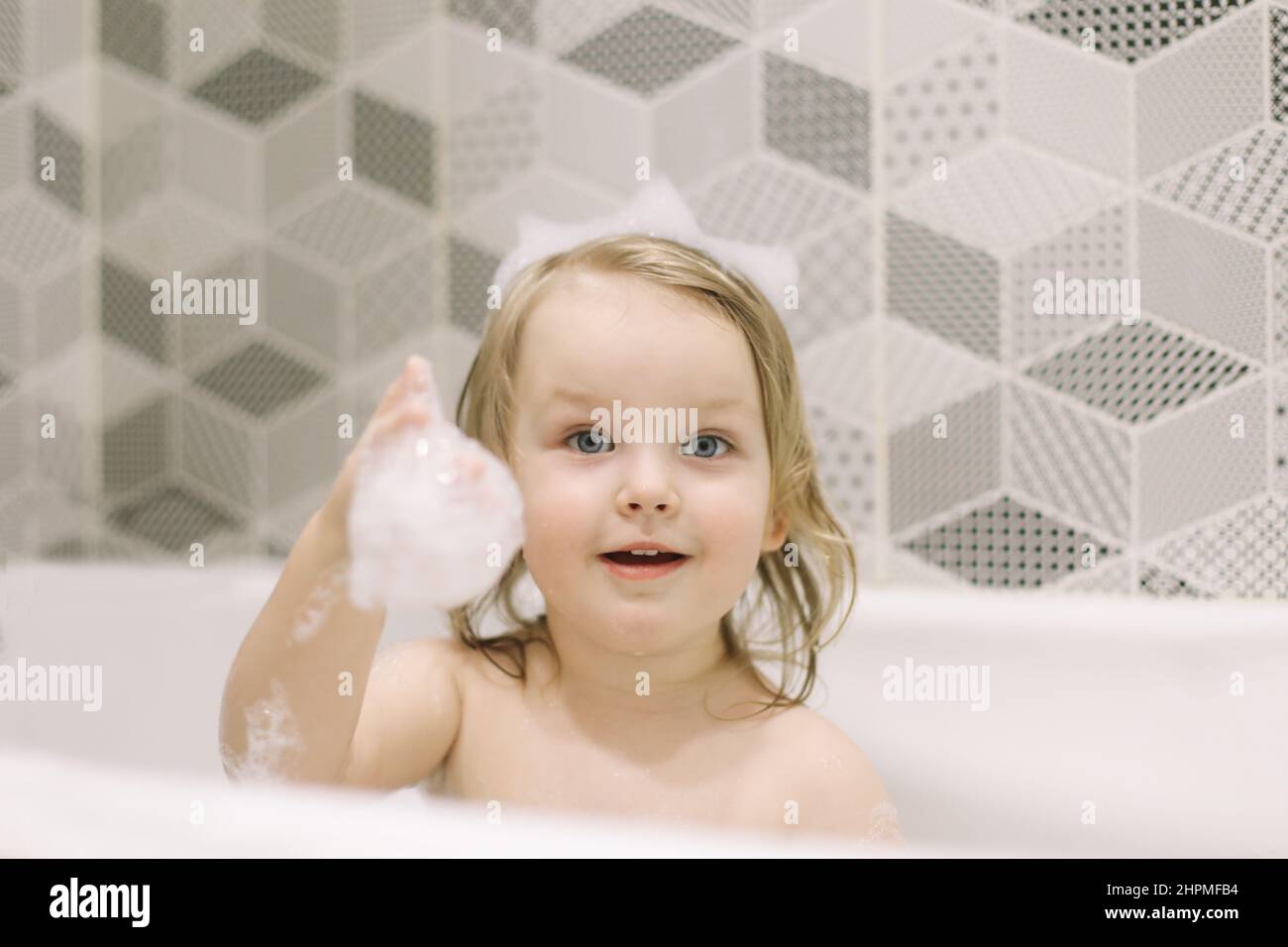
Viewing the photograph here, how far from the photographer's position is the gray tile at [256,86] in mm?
1275

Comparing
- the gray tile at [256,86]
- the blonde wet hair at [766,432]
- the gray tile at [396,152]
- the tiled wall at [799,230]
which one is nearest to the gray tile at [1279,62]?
the tiled wall at [799,230]

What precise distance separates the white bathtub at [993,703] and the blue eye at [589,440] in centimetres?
19

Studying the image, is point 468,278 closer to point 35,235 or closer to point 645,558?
point 35,235

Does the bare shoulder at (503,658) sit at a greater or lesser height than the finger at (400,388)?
lesser

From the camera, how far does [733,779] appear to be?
0.85m

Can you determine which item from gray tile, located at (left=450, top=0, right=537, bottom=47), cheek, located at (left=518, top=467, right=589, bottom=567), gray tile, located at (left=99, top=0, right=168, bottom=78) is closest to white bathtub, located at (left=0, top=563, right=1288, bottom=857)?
cheek, located at (left=518, top=467, right=589, bottom=567)

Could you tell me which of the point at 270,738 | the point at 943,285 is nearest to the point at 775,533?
the point at 270,738

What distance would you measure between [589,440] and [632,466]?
0.04 metres

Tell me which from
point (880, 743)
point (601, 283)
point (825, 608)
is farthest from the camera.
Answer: point (880, 743)

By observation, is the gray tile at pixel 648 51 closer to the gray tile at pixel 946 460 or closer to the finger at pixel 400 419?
the gray tile at pixel 946 460
